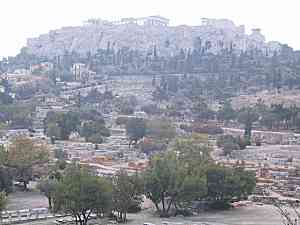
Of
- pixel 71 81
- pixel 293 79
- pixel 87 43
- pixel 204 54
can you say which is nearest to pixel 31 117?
pixel 71 81

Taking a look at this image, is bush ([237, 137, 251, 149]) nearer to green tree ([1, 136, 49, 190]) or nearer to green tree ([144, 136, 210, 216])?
green tree ([1, 136, 49, 190])

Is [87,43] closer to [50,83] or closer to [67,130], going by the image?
[50,83]

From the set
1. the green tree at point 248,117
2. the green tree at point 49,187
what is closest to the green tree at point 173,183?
the green tree at point 49,187

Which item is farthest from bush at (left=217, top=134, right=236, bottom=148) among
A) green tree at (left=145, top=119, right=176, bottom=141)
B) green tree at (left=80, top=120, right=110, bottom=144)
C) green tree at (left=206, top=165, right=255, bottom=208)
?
green tree at (left=206, top=165, right=255, bottom=208)

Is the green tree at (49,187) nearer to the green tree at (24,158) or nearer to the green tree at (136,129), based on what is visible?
the green tree at (24,158)

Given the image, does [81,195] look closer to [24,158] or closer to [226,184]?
[226,184]
